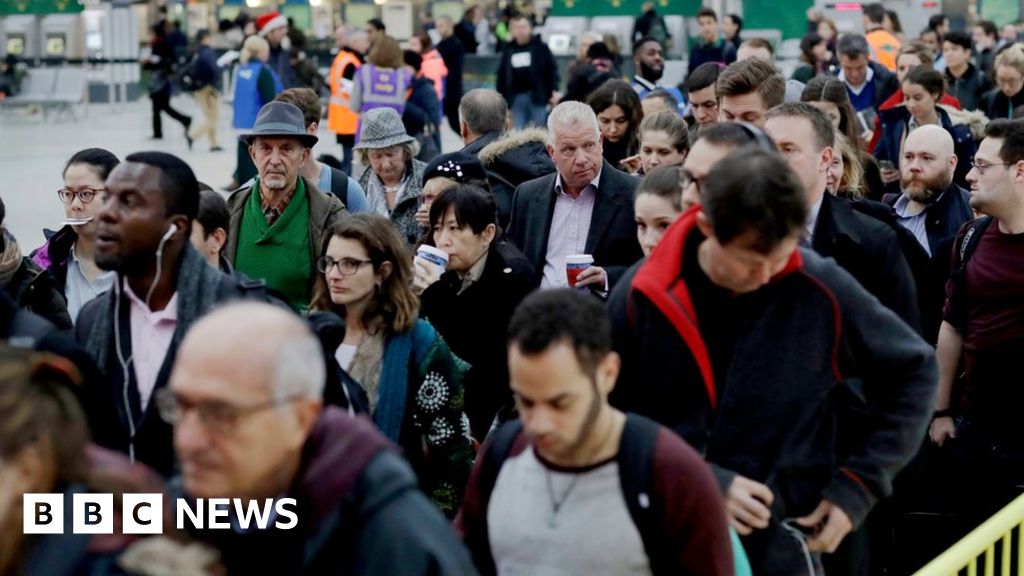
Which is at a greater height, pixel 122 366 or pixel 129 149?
pixel 122 366

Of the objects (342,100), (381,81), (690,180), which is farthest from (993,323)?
(342,100)

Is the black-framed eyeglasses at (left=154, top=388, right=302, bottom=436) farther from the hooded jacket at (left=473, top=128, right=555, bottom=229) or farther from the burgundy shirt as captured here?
the hooded jacket at (left=473, top=128, right=555, bottom=229)

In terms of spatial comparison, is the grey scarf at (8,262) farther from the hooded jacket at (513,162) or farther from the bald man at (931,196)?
Result: the bald man at (931,196)

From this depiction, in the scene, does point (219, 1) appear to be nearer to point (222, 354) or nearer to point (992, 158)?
point (992, 158)

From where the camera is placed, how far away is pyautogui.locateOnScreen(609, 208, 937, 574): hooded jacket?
4.15 metres

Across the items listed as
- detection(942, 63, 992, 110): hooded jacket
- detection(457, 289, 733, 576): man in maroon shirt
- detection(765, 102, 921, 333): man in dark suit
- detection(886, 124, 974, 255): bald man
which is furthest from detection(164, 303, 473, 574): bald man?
detection(942, 63, 992, 110): hooded jacket

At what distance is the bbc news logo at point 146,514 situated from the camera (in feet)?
9.84

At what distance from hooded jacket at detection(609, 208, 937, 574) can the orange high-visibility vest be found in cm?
1217

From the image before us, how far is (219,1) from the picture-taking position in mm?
48938

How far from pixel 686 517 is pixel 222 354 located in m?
1.18

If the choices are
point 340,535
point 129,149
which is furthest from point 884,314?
point 129,149

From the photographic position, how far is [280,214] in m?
7.52

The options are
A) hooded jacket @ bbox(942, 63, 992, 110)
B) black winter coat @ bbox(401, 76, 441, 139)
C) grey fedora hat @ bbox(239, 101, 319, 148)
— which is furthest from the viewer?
hooded jacket @ bbox(942, 63, 992, 110)

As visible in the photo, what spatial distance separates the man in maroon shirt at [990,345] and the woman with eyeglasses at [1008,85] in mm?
6566
